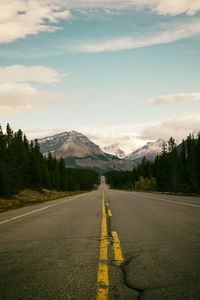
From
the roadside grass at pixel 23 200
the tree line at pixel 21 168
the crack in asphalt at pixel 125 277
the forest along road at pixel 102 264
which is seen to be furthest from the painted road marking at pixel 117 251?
the tree line at pixel 21 168

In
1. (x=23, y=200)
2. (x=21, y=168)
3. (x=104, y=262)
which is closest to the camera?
(x=104, y=262)

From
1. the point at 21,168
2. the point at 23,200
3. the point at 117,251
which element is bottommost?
the point at 23,200

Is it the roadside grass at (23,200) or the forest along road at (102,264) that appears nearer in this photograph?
the forest along road at (102,264)

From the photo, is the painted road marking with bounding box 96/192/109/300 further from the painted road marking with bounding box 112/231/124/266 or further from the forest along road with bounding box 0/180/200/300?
the painted road marking with bounding box 112/231/124/266

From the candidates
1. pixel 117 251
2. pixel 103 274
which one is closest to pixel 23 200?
pixel 117 251

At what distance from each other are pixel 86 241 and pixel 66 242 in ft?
1.65

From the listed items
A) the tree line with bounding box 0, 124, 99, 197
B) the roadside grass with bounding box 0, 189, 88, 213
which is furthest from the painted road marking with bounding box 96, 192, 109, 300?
the tree line with bounding box 0, 124, 99, 197

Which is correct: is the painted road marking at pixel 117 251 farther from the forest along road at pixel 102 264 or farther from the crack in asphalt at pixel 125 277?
the crack in asphalt at pixel 125 277

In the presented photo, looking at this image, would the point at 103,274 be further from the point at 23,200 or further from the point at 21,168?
the point at 21,168

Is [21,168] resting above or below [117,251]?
above

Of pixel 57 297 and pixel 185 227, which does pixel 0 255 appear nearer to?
pixel 57 297

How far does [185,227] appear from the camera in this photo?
7758 mm

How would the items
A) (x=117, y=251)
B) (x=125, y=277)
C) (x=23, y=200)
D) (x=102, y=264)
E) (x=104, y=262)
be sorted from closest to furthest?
(x=125, y=277) → (x=102, y=264) → (x=104, y=262) → (x=117, y=251) → (x=23, y=200)

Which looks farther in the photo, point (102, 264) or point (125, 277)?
point (102, 264)
